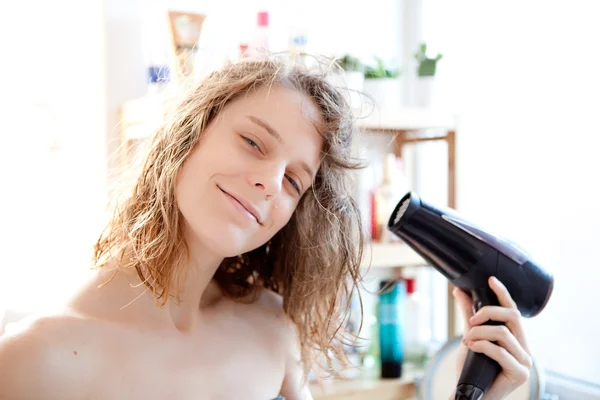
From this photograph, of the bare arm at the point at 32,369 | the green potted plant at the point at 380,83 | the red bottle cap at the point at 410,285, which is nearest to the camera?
the bare arm at the point at 32,369

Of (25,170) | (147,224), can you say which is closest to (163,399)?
(147,224)

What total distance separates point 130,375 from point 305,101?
0.43m

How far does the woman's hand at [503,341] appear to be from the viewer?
0.90 metres

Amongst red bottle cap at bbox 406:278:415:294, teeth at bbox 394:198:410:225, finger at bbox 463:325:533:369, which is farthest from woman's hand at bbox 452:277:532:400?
red bottle cap at bbox 406:278:415:294

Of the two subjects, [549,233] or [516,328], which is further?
[549,233]

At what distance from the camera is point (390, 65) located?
1479 millimetres

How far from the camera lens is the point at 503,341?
908mm

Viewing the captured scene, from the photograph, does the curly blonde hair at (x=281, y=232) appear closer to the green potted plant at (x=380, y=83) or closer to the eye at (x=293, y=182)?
the eye at (x=293, y=182)

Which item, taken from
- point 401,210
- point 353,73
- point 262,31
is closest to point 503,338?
point 401,210

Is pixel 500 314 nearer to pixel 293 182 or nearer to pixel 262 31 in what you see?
pixel 293 182

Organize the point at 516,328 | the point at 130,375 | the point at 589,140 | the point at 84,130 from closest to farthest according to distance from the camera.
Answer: the point at 130,375
the point at 516,328
the point at 589,140
the point at 84,130

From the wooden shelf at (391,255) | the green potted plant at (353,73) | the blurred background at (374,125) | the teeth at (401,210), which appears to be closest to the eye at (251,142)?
the teeth at (401,210)

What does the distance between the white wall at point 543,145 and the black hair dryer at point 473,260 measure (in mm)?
378

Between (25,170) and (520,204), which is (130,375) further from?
(520,204)
